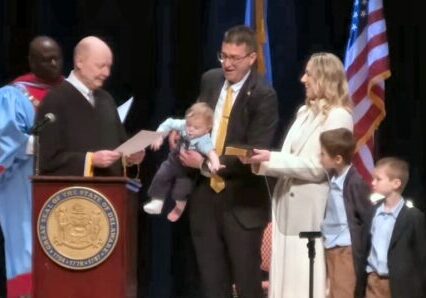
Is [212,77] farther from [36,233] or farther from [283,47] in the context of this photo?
[283,47]

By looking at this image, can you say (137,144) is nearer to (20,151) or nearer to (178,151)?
(178,151)

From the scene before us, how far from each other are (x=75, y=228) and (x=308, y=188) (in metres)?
1.22

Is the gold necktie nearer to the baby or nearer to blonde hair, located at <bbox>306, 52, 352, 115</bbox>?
the baby

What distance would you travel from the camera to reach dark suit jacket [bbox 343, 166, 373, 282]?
5.53 metres

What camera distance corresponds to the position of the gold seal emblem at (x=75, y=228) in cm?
517

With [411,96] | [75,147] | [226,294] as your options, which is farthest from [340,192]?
[411,96]

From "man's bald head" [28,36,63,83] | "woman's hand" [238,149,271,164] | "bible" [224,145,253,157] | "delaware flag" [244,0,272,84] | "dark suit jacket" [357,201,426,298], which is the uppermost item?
"delaware flag" [244,0,272,84]

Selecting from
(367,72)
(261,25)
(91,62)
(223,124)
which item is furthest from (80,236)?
(367,72)

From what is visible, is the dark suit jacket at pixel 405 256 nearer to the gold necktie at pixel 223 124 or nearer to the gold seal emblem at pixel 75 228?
the gold necktie at pixel 223 124

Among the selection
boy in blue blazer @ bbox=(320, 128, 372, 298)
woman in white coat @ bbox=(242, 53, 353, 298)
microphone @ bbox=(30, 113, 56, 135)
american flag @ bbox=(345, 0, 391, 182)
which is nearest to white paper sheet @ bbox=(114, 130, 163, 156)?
microphone @ bbox=(30, 113, 56, 135)

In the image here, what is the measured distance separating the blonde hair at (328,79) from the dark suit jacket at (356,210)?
1.31ft

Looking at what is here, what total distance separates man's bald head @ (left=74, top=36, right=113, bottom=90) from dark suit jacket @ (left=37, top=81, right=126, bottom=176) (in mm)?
87

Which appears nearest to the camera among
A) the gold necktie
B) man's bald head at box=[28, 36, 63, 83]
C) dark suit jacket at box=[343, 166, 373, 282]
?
dark suit jacket at box=[343, 166, 373, 282]

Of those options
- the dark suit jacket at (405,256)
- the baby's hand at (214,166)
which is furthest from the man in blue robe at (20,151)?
the dark suit jacket at (405,256)
